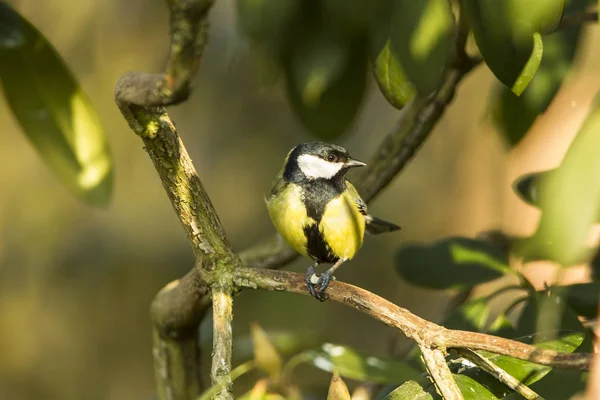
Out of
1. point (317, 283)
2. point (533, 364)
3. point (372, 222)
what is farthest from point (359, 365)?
point (372, 222)

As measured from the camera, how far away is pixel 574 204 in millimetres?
507

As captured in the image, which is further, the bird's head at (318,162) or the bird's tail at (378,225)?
the bird's tail at (378,225)

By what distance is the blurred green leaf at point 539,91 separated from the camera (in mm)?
1207

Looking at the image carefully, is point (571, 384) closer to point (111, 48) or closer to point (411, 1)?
point (411, 1)

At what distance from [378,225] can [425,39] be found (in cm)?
101

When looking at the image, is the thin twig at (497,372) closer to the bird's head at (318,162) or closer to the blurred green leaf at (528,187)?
the blurred green leaf at (528,187)

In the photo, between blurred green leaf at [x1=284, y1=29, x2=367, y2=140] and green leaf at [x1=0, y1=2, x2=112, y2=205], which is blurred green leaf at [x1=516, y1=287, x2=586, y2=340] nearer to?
blurred green leaf at [x1=284, y1=29, x2=367, y2=140]

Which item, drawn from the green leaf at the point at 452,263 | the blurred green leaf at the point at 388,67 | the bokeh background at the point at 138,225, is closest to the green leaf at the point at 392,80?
the blurred green leaf at the point at 388,67

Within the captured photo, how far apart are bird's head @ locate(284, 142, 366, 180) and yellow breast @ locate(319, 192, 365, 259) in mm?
89

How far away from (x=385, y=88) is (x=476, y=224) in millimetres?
2072

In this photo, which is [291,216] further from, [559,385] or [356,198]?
[559,385]

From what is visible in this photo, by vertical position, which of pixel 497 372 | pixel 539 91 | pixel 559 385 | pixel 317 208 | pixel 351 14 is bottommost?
pixel 559 385

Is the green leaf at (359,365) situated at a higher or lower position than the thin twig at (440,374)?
lower

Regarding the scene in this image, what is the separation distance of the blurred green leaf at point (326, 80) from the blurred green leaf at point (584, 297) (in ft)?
1.32
